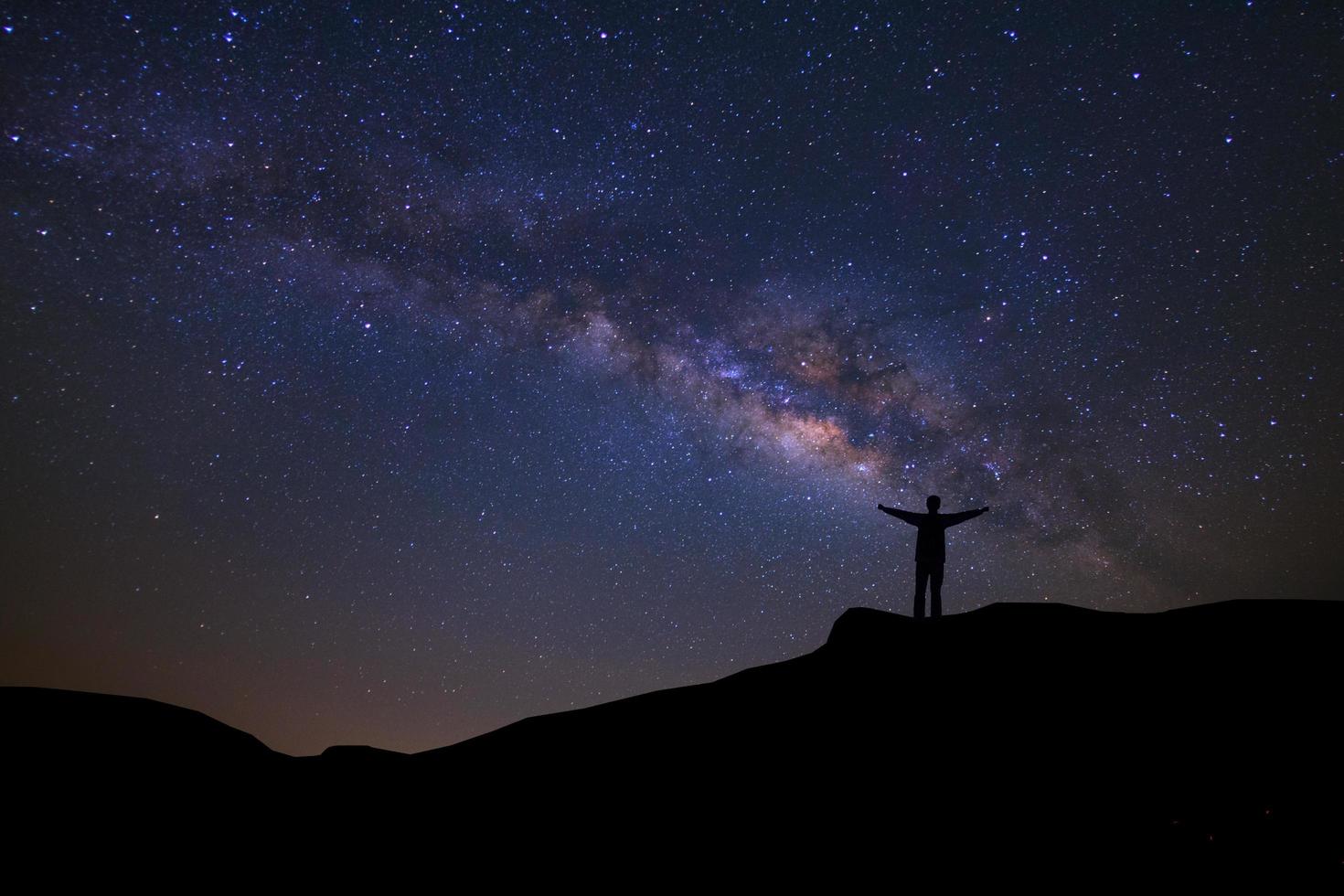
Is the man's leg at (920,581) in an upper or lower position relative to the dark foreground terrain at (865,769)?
upper

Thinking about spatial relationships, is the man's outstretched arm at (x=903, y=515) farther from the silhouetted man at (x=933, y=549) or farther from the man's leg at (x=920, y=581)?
the man's leg at (x=920, y=581)

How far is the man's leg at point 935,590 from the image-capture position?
10.1m

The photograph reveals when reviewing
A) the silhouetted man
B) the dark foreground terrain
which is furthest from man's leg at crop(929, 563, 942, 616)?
the dark foreground terrain

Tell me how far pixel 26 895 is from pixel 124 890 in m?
0.79

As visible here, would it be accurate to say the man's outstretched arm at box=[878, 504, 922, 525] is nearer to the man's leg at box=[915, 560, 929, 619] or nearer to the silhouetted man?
the silhouetted man

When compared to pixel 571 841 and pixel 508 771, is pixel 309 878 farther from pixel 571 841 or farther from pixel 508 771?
pixel 571 841

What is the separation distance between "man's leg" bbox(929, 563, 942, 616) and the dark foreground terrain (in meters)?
1.61

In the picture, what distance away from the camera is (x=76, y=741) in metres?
7.95

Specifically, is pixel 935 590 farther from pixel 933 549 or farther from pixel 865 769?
pixel 865 769

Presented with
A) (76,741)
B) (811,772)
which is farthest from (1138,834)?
(76,741)

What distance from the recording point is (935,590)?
1011cm

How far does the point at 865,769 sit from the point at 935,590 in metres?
4.12

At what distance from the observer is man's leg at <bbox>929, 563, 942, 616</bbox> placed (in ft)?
33.0

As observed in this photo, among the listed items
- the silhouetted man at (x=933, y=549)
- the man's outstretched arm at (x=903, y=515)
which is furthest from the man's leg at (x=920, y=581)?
the man's outstretched arm at (x=903, y=515)
